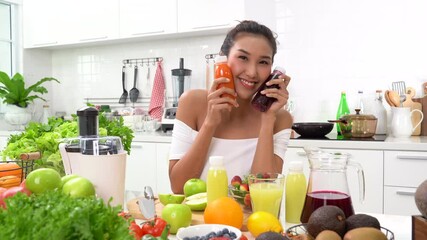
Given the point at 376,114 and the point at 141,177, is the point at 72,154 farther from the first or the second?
the point at 376,114

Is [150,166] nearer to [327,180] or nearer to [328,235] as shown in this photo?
[327,180]

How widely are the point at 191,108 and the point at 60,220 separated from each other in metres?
1.42

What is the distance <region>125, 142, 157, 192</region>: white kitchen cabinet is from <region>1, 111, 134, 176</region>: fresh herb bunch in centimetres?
178

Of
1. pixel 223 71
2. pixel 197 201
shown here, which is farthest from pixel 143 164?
pixel 197 201

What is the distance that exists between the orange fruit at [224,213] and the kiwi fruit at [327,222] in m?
0.20

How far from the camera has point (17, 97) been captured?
13.1ft

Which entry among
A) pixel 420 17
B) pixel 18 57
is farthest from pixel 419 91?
pixel 18 57

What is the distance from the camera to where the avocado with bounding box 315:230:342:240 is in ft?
2.64

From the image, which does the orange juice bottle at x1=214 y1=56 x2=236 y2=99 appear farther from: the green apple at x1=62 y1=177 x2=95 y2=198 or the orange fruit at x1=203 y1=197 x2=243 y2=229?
the green apple at x1=62 y1=177 x2=95 y2=198

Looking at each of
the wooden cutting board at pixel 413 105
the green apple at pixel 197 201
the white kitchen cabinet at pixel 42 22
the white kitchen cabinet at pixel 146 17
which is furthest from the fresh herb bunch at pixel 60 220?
the white kitchen cabinet at pixel 42 22

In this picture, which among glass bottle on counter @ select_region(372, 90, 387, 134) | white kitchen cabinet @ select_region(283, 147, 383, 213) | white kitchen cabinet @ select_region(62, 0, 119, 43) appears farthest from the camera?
A: white kitchen cabinet @ select_region(62, 0, 119, 43)

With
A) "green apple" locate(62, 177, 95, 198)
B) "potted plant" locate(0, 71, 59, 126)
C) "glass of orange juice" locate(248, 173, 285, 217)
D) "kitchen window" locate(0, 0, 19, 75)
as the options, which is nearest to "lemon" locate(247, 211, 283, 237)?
"glass of orange juice" locate(248, 173, 285, 217)

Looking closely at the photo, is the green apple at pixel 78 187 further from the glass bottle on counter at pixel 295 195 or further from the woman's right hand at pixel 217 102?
the woman's right hand at pixel 217 102

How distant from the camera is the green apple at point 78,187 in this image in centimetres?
85
